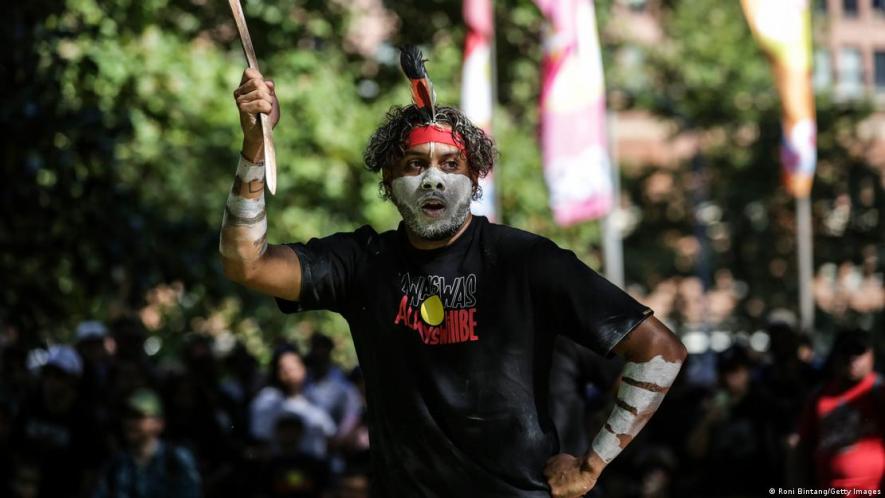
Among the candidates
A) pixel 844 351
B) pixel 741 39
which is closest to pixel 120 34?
pixel 844 351

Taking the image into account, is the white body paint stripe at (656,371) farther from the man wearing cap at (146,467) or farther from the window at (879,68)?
the window at (879,68)

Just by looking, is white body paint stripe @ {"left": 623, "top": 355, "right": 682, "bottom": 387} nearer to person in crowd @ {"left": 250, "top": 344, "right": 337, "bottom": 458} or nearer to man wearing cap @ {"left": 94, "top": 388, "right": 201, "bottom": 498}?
man wearing cap @ {"left": 94, "top": 388, "right": 201, "bottom": 498}

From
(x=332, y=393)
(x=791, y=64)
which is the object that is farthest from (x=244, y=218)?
(x=791, y=64)

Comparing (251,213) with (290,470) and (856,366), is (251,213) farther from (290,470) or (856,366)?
(290,470)

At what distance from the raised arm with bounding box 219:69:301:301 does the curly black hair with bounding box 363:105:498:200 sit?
0.41 m

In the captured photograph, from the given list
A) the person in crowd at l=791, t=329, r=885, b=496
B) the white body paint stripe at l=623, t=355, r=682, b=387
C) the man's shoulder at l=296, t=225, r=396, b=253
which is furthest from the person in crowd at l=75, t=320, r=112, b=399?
the white body paint stripe at l=623, t=355, r=682, b=387

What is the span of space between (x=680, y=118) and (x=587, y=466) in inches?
1227

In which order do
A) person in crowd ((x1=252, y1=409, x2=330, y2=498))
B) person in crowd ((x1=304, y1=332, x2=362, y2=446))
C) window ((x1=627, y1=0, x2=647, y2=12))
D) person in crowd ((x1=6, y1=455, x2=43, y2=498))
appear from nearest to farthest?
person in crowd ((x1=6, y1=455, x2=43, y2=498)) < person in crowd ((x1=252, y1=409, x2=330, y2=498)) < person in crowd ((x1=304, y1=332, x2=362, y2=446)) < window ((x1=627, y1=0, x2=647, y2=12))

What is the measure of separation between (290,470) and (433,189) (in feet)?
19.8

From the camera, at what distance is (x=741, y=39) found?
33.9 meters

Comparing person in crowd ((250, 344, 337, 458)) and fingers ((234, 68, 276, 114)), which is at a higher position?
fingers ((234, 68, 276, 114))

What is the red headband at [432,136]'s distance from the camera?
4.44m

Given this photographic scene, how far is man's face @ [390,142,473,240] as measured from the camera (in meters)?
4.34

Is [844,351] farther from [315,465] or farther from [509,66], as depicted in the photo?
[509,66]
